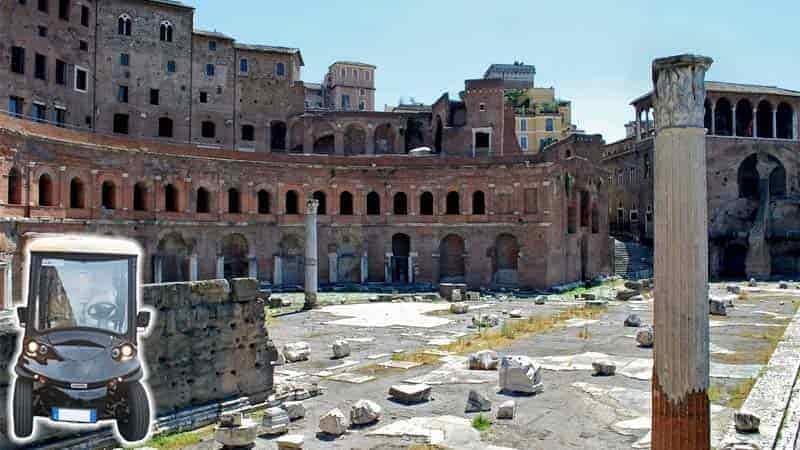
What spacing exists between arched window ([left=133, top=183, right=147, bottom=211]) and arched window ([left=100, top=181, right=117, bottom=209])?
4.34ft

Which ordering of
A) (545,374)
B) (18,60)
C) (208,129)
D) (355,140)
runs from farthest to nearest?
(355,140), (208,129), (18,60), (545,374)

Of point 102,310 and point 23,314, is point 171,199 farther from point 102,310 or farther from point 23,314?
point 102,310

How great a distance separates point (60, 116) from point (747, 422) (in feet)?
127

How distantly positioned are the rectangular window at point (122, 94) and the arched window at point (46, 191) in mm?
14030

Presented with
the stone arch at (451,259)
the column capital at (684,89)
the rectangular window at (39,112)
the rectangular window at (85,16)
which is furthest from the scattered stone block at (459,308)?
the rectangular window at (85,16)

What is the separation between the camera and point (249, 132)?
48.5 m

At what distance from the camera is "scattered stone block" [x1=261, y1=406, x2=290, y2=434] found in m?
12.3

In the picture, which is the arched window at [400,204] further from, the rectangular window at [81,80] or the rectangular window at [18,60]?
the rectangular window at [18,60]

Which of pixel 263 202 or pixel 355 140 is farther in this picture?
pixel 355 140

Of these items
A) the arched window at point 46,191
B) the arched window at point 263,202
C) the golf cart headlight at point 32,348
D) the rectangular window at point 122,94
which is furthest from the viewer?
the rectangular window at point 122,94

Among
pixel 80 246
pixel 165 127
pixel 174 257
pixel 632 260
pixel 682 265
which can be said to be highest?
pixel 165 127

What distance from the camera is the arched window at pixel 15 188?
27.9 m

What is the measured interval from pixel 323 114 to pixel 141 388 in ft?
142

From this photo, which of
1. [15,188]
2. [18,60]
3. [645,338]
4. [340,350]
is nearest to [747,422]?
[645,338]
